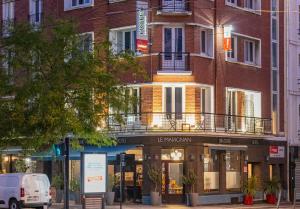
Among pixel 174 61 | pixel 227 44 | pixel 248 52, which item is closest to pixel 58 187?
pixel 174 61

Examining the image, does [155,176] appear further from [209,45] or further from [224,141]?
[209,45]

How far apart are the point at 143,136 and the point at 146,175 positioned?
211 centimetres

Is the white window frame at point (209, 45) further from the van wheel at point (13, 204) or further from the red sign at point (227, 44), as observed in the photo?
the van wheel at point (13, 204)

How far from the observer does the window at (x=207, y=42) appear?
138 feet

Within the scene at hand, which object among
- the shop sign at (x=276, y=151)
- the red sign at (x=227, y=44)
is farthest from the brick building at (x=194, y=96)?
the red sign at (x=227, y=44)

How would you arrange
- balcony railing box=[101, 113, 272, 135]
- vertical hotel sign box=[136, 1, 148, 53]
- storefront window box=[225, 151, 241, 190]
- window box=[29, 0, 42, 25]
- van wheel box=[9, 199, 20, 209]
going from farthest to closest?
1. window box=[29, 0, 42, 25]
2. storefront window box=[225, 151, 241, 190]
3. balcony railing box=[101, 113, 272, 135]
4. vertical hotel sign box=[136, 1, 148, 53]
5. van wheel box=[9, 199, 20, 209]

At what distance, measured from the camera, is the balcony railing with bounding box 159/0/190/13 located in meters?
40.7

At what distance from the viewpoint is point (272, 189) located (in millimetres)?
44125

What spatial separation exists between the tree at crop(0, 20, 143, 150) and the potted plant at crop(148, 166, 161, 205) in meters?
11.4

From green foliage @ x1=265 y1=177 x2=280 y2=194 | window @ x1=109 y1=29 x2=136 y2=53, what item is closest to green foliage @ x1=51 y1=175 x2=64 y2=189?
window @ x1=109 y1=29 x2=136 y2=53

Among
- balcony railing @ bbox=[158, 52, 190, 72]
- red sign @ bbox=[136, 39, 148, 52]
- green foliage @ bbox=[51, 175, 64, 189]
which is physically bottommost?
green foliage @ bbox=[51, 175, 64, 189]

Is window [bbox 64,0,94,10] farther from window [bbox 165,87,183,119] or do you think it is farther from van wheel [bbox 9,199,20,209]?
van wheel [bbox 9,199,20,209]

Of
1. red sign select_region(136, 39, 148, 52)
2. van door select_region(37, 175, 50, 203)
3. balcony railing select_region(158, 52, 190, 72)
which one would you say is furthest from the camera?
balcony railing select_region(158, 52, 190, 72)

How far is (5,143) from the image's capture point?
2762 cm
